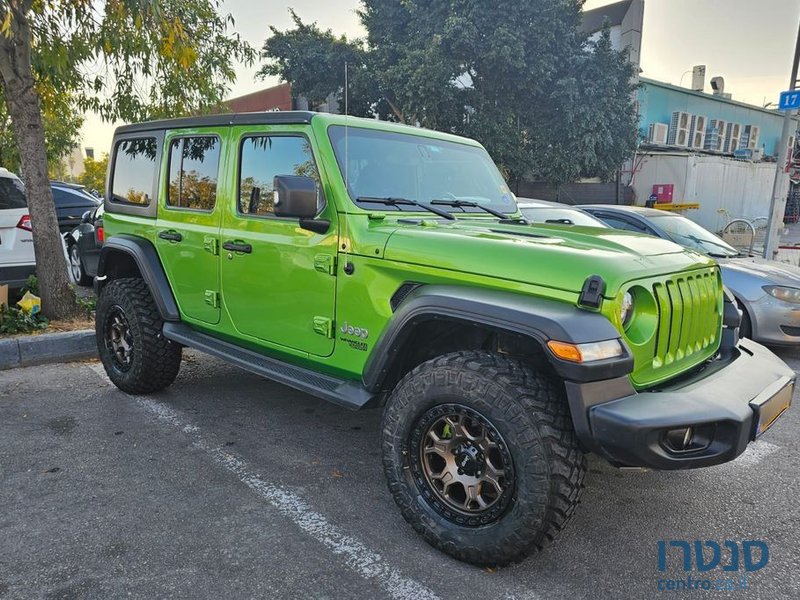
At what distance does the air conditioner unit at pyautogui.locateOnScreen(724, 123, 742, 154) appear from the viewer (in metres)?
23.7

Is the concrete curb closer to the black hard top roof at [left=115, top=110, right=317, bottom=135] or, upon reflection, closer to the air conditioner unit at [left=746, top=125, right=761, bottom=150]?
the black hard top roof at [left=115, top=110, right=317, bottom=135]

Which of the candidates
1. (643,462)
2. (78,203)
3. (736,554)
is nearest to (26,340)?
(643,462)

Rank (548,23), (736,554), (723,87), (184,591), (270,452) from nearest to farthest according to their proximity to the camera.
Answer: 1. (184,591)
2. (736,554)
3. (270,452)
4. (548,23)
5. (723,87)

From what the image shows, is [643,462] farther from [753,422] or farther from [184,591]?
[184,591]

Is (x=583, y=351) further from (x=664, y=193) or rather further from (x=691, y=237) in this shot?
(x=664, y=193)

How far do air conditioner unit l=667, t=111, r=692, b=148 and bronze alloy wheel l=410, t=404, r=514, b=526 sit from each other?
846 inches

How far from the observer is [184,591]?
2.30 m

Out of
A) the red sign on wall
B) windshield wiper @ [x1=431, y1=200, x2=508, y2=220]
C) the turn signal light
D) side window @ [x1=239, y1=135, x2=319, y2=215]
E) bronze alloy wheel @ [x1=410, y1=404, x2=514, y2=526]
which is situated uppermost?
the red sign on wall

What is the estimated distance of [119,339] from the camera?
14.8 ft

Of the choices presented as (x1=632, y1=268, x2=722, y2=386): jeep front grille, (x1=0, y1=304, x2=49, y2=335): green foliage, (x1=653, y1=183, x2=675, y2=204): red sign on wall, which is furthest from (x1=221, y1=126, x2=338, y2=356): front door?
(x1=653, y1=183, x2=675, y2=204): red sign on wall

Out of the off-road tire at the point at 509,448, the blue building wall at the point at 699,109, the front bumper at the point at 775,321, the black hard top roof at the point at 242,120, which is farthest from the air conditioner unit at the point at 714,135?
the off-road tire at the point at 509,448

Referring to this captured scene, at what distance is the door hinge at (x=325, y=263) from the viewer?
3.02m

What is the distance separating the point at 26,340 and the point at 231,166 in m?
3.04

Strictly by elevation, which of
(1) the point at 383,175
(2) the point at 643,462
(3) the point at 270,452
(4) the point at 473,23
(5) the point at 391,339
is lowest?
(3) the point at 270,452
